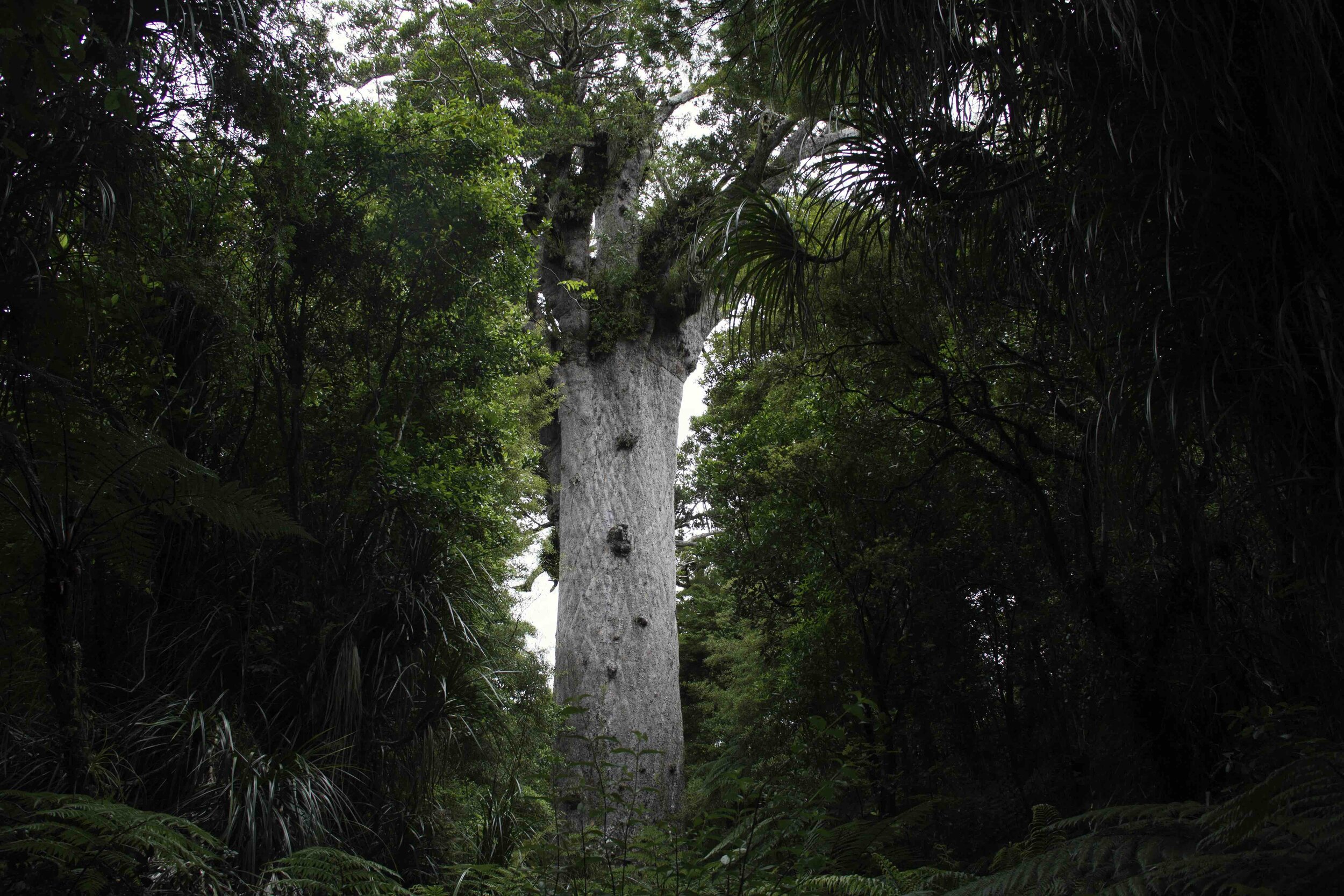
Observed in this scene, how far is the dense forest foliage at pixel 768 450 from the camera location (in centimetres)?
230

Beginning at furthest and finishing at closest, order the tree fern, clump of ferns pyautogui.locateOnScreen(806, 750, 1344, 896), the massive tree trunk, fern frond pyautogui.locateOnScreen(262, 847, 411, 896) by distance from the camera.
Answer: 1. the massive tree trunk
2. fern frond pyautogui.locateOnScreen(262, 847, 411, 896)
3. the tree fern
4. clump of ferns pyautogui.locateOnScreen(806, 750, 1344, 896)

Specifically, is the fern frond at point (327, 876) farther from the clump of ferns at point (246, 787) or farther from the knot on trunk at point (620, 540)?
the knot on trunk at point (620, 540)

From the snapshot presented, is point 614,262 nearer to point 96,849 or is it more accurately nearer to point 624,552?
point 624,552

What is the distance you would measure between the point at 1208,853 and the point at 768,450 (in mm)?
5735

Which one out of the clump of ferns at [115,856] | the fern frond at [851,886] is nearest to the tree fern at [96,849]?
the clump of ferns at [115,856]

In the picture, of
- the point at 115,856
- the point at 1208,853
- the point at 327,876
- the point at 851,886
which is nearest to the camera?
the point at 1208,853

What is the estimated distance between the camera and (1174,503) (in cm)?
268

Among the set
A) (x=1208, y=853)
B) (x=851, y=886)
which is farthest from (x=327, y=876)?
(x=1208, y=853)

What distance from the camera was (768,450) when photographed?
7.61 metres

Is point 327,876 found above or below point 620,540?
below

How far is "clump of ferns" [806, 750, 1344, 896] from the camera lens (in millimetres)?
1771

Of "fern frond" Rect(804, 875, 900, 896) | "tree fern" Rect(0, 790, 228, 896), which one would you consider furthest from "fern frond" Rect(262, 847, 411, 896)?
"fern frond" Rect(804, 875, 900, 896)

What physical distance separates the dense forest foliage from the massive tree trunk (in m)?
0.58

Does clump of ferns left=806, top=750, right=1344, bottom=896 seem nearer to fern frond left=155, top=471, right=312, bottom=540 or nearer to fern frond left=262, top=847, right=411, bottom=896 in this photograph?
fern frond left=262, top=847, right=411, bottom=896
